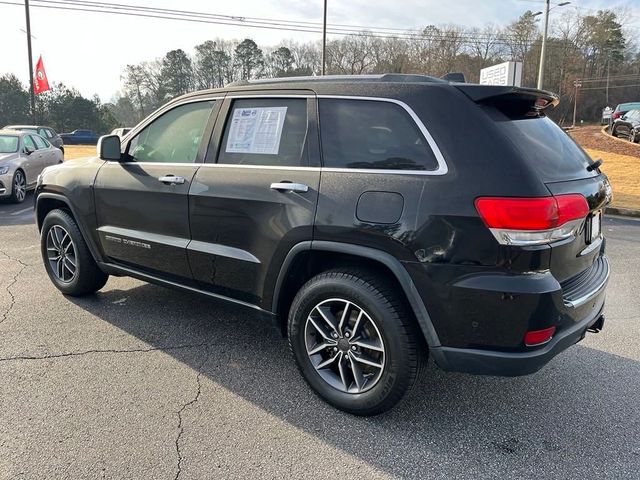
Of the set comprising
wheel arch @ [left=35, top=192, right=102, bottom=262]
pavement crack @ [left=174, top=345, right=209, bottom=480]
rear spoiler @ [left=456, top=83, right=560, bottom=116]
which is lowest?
pavement crack @ [left=174, top=345, right=209, bottom=480]

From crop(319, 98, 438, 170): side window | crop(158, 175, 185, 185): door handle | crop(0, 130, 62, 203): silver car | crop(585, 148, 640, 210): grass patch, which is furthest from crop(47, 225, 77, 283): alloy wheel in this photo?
crop(585, 148, 640, 210): grass patch

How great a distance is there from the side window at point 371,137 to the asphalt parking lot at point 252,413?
1.46 m

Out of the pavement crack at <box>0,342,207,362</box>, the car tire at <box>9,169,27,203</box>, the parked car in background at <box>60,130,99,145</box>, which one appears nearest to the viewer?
the pavement crack at <box>0,342,207,362</box>

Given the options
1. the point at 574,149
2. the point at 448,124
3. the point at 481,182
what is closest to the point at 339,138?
the point at 448,124

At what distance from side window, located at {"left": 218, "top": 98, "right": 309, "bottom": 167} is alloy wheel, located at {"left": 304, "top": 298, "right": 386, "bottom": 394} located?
3.02ft

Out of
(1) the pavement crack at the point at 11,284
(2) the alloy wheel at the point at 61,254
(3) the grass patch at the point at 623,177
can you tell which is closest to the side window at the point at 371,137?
(2) the alloy wheel at the point at 61,254

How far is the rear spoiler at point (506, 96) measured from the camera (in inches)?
98.8

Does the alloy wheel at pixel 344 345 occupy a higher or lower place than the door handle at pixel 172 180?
lower

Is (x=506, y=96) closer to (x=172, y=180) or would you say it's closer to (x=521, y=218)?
(x=521, y=218)

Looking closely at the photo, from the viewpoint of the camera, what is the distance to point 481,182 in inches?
91.6

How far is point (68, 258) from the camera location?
4508 mm

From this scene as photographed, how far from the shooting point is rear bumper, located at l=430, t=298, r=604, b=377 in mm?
2359

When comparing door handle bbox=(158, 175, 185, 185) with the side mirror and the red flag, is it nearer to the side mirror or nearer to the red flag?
the side mirror

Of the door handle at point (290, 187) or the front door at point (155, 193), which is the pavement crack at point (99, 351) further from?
the door handle at point (290, 187)
